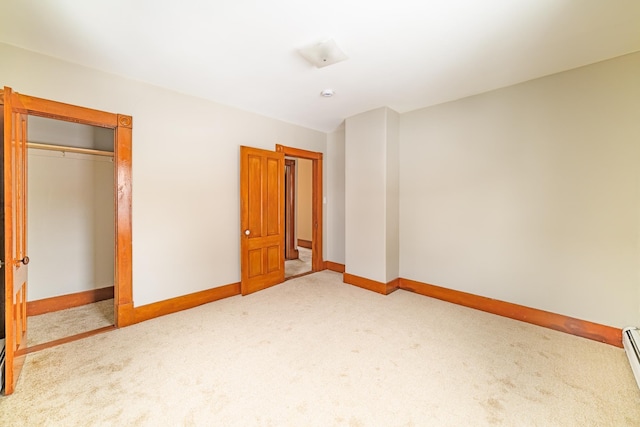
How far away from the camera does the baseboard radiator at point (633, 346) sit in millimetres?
1950

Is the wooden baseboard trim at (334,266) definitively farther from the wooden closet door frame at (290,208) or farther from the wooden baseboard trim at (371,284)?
the wooden closet door frame at (290,208)

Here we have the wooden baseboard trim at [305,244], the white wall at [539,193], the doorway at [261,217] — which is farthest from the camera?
the wooden baseboard trim at [305,244]

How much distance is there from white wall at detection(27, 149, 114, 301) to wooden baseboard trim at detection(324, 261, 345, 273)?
10.7 ft

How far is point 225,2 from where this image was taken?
1.72 metres

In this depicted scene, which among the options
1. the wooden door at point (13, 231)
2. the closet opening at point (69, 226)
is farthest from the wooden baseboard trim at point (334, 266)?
the wooden door at point (13, 231)

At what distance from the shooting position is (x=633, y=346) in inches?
83.9

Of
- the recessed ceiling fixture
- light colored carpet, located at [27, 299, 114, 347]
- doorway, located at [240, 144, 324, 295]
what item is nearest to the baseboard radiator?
the recessed ceiling fixture

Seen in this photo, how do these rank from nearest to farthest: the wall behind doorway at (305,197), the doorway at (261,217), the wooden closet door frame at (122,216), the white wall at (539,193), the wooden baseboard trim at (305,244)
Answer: the white wall at (539,193), the wooden closet door frame at (122,216), the doorway at (261,217), the wall behind doorway at (305,197), the wooden baseboard trim at (305,244)

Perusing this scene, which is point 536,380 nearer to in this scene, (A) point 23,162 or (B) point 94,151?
(A) point 23,162

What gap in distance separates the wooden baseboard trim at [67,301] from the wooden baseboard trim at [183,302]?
3.44ft

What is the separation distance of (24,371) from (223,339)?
1389 mm

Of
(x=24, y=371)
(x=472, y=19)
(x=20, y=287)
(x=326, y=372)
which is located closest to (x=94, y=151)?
(x=20, y=287)

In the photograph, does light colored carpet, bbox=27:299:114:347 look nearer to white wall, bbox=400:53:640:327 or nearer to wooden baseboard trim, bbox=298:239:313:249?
white wall, bbox=400:53:640:327

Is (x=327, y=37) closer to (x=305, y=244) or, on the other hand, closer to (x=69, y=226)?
(x=69, y=226)
